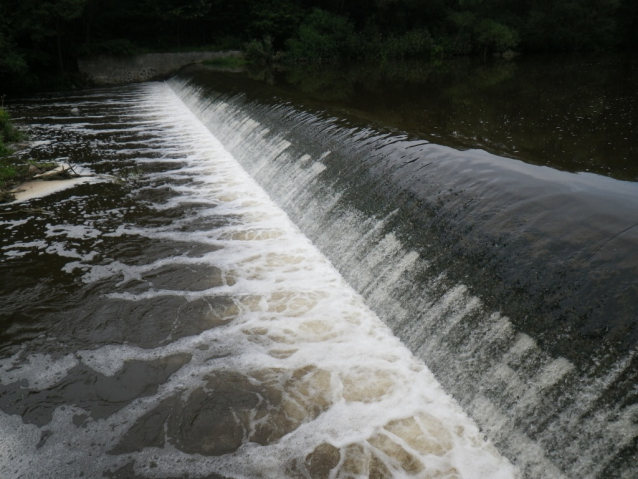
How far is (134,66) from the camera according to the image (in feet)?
91.8

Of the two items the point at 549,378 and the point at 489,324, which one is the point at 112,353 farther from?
the point at 549,378

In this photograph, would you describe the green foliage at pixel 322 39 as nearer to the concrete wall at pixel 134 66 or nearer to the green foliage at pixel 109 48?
the concrete wall at pixel 134 66

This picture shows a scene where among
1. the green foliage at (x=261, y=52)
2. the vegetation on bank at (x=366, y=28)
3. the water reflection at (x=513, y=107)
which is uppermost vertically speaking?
the vegetation on bank at (x=366, y=28)

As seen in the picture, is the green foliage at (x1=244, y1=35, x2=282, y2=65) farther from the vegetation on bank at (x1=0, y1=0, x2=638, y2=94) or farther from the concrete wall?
the concrete wall

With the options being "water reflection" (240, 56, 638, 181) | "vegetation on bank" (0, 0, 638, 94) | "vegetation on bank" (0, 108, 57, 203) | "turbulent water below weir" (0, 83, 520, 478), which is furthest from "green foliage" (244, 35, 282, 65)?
"turbulent water below weir" (0, 83, 520, 478)

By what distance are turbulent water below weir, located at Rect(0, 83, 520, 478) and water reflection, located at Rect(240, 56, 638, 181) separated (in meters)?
3.17

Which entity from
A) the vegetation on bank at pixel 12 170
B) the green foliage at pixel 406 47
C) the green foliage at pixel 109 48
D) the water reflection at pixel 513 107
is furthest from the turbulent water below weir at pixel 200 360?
the green foliage at pixel 406 47

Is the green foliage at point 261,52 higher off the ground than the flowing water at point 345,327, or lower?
higher

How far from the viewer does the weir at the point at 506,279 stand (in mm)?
2861

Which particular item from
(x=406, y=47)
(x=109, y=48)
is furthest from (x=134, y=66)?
(x=406, y=47)

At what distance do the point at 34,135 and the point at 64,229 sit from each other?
7928mm

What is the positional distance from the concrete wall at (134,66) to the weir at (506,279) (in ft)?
82.7

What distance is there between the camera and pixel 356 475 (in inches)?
122

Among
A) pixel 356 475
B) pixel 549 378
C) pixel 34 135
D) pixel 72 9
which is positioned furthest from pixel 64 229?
pixel 72 9
